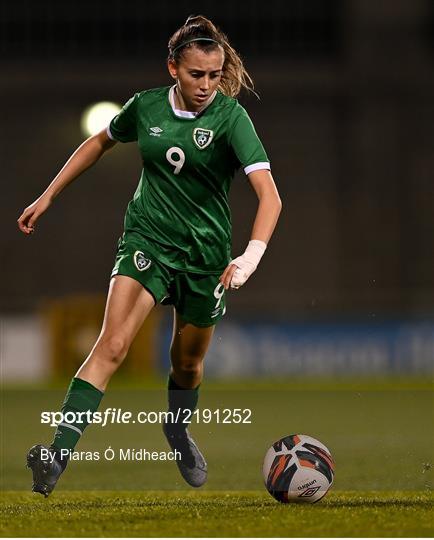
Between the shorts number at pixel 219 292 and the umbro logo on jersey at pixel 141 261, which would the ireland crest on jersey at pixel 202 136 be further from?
the shorts number at pixel 219 292

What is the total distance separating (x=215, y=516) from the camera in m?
4.16

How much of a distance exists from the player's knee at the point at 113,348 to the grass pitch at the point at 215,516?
0.55 meters

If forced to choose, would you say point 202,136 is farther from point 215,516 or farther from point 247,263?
point 215,516

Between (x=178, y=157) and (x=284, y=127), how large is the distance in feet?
42.4

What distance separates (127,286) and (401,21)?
13.2 metres

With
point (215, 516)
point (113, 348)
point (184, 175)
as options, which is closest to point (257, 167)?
point (184, 175)

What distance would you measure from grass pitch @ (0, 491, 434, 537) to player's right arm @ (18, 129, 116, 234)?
1.09m

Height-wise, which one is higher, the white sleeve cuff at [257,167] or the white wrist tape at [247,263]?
the white sleeve cuff at [257,167]

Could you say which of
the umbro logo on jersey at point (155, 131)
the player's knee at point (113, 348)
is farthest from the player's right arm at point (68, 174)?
the player's knee at point (113, 348)

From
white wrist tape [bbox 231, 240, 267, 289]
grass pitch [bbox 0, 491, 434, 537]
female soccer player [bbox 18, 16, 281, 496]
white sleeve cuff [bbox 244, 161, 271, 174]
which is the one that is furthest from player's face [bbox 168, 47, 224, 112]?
grass pitch [bbox 0, 491, 434, 537]

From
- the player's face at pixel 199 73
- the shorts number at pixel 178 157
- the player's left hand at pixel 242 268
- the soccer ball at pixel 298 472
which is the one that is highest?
the player's face at pixel 199 73

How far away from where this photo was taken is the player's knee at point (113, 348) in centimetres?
427

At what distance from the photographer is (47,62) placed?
17.0 metres

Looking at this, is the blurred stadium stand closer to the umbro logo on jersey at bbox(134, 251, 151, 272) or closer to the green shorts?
the green shorts
